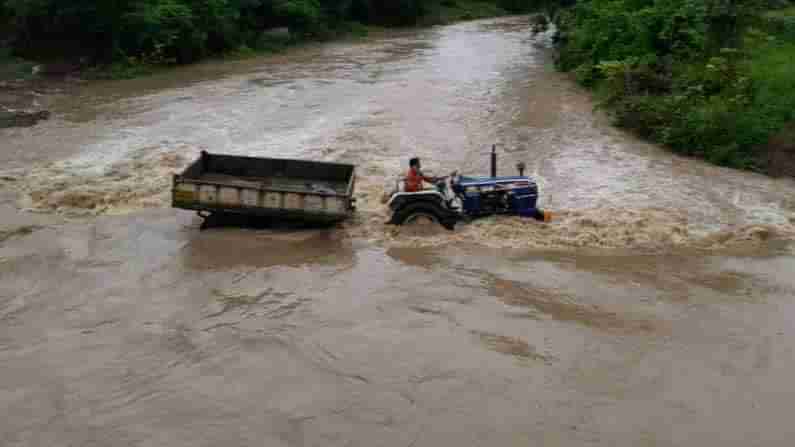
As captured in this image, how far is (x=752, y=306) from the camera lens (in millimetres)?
10125

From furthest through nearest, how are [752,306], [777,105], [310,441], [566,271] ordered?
[777,105]
[566,271]
[752,306]
[310,441]

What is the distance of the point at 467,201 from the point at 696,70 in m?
10.1

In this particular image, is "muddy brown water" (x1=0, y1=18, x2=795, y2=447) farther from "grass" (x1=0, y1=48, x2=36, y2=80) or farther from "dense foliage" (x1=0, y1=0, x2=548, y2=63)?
"dense foliage" (x1=0, y1=0, x2=548, y2=63)

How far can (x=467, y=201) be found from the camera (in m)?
12.7

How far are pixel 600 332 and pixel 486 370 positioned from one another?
166 centimetres

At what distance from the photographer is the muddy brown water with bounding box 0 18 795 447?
25.2ft

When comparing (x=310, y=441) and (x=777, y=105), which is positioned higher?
(x=777, y=105)

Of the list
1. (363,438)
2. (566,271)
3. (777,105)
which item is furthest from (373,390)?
(777,105)

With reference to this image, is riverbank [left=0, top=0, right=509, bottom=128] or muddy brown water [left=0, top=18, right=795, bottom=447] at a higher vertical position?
riverbank [left=0, top=0, right=509, bottom=128]

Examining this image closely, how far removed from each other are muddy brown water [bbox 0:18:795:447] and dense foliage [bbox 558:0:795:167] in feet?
3.47

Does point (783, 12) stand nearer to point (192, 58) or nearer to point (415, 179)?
point (415, 179)

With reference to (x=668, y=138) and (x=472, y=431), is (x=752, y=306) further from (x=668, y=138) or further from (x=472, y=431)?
(x=668, y=138)

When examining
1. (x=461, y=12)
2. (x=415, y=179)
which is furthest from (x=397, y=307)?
(x=461, y=12)

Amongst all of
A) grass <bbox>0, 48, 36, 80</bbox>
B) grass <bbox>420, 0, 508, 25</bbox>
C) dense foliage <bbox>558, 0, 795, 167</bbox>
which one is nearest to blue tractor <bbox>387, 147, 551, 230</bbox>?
dense foliage <bbox>558, 0, 795, 167</bbox>
